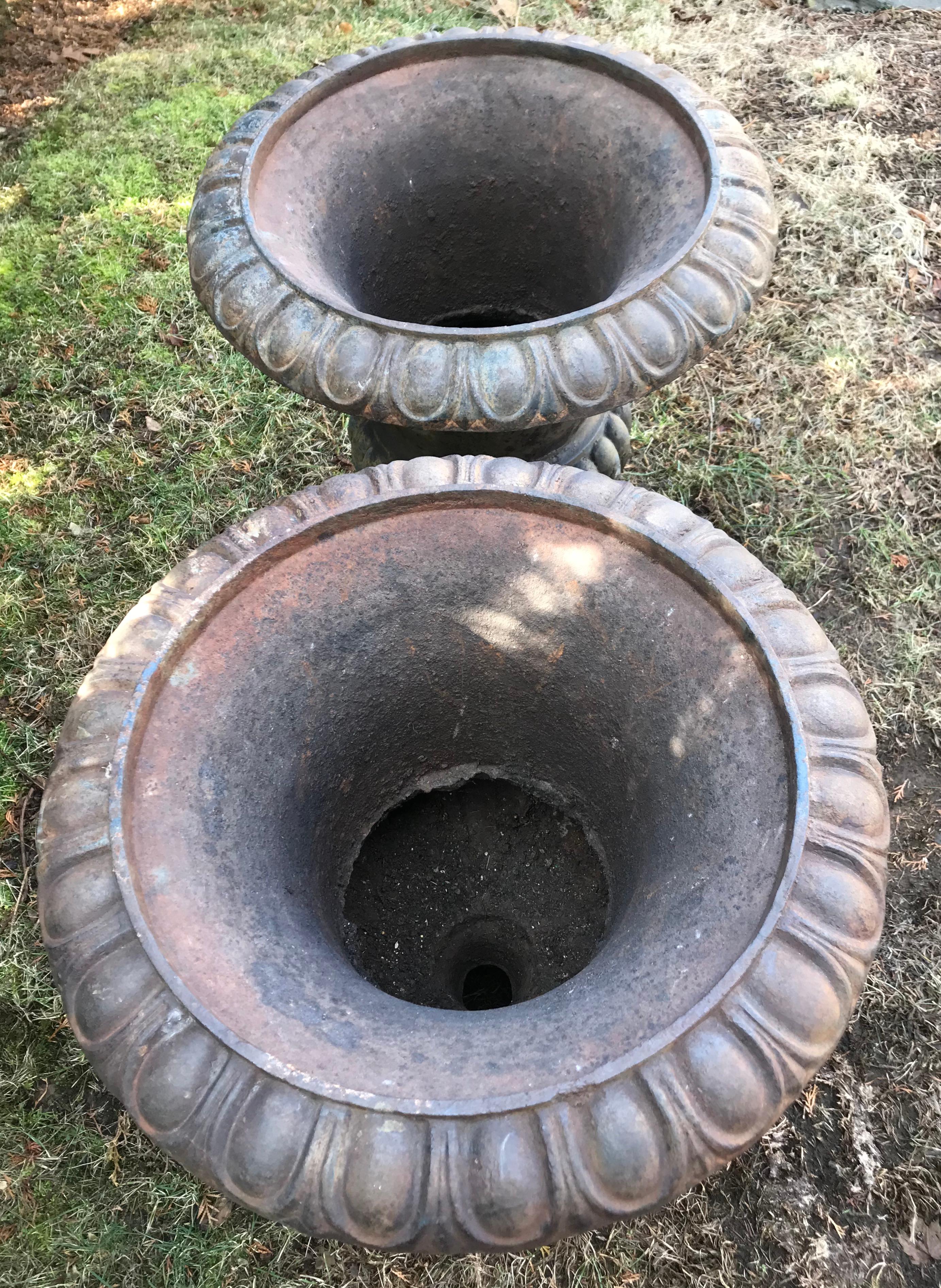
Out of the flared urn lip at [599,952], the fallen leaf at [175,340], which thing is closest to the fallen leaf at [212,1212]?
the flared urn lip at [599,952]

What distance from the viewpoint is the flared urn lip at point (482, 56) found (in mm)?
1661

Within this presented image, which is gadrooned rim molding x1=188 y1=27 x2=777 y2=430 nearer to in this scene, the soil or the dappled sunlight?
the dappled sunlight

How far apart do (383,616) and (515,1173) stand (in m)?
0.85

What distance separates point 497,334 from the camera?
1.65 m

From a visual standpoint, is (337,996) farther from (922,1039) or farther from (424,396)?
(922,1039)

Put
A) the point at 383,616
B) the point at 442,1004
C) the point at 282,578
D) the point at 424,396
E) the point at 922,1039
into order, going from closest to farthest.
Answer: the point at 282,578 < the point at 383,616 < the point at 424,396 < the point at 442,1004 < the point at 922,1039

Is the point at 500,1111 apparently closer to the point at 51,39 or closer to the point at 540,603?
the point at 540,603

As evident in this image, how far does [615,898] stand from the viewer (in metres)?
1.63

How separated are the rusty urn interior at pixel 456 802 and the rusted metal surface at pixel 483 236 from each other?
36cm

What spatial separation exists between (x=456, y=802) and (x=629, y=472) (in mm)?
1611

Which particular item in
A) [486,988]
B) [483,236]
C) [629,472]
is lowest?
[486,988]

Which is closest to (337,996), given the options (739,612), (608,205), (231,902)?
(231,902)

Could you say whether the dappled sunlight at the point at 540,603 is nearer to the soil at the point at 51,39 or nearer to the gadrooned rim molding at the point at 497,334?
the gadrooned rim molding at the point at 497,334

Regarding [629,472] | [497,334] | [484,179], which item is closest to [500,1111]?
[497,334]
